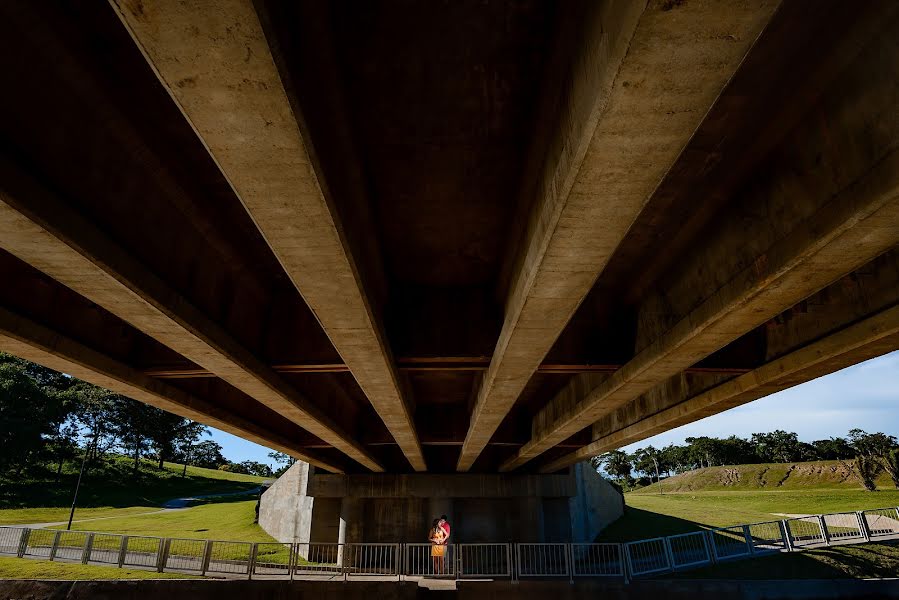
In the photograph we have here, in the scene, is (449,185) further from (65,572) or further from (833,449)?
(833,449)

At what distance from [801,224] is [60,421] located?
7766cm

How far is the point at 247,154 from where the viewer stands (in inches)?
143

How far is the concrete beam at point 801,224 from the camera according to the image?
3697 millimetres

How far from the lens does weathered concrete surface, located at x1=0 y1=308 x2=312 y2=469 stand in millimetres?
6191

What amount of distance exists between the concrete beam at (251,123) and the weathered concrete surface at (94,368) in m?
3.54

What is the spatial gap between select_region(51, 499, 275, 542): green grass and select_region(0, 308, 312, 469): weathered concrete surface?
23.1m

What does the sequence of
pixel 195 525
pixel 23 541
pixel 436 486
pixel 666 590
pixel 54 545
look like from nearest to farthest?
pixel 666 590 < pixel 54 545 < pixel 23 541 < pixel 436 486 < pixel 195 525

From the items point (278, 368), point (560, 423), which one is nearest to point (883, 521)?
point (560, 423)

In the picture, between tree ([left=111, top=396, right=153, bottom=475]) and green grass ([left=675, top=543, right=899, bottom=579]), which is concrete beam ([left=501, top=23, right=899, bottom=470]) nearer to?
green grass ([left=675, top=543, right=899, bottom=579])

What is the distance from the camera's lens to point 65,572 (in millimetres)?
17984

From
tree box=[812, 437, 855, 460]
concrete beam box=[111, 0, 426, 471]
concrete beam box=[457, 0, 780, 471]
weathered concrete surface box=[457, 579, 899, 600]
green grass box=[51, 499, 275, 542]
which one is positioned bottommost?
weathered concrete surface box=[457, 579, 899, 600]

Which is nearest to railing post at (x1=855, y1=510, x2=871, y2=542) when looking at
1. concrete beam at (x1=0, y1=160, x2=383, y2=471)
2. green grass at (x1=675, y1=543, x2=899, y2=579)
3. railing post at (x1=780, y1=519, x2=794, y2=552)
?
green grass at (x1=675, y1=543, x2=899, y2=579)

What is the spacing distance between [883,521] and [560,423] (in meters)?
24.1

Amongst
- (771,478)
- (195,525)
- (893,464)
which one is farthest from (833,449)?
(195,525)
